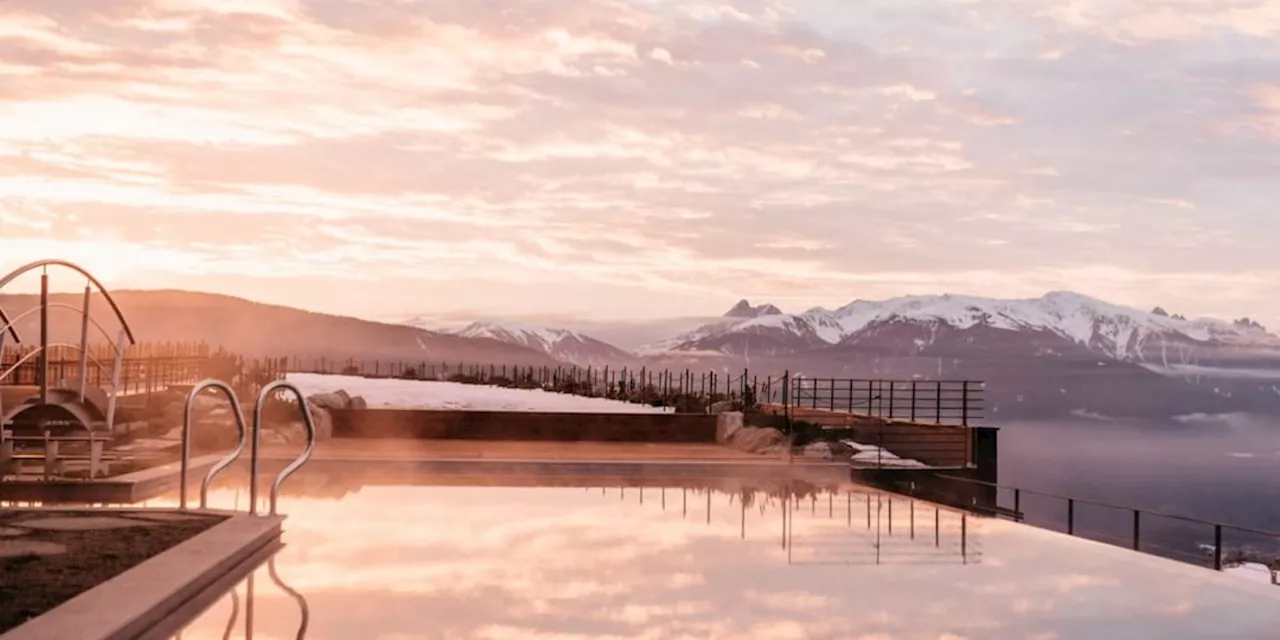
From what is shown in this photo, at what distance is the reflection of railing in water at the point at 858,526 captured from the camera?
14.0 metres

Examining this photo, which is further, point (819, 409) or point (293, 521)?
point (819, 409)

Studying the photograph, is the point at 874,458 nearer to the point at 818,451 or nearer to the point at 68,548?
the point at 818,451

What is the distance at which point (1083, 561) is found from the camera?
14.3 metres

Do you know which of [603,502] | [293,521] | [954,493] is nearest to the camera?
[293,521]

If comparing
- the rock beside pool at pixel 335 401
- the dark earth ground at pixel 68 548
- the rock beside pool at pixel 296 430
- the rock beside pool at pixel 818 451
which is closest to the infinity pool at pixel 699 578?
the dark earth ground at pixel 68 548

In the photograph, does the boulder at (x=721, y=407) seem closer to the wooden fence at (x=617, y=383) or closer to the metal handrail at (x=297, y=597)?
the wooden fence at (x=617, y=383)

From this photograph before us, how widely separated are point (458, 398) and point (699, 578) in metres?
28.4

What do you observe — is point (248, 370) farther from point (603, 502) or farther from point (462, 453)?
point (603, 502)

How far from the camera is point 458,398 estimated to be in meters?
40.1

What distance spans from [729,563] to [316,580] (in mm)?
3779

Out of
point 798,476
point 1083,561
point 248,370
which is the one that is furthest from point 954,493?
point 248,370

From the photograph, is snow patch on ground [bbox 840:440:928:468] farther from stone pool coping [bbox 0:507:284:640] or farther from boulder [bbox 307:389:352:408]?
stone pool coping [bbox 0:507:284:640]

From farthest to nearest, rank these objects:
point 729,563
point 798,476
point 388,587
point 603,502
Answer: point 798,476, point 603,502, point 729,563, point 388,587

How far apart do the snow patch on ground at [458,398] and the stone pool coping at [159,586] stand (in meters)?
21.3
